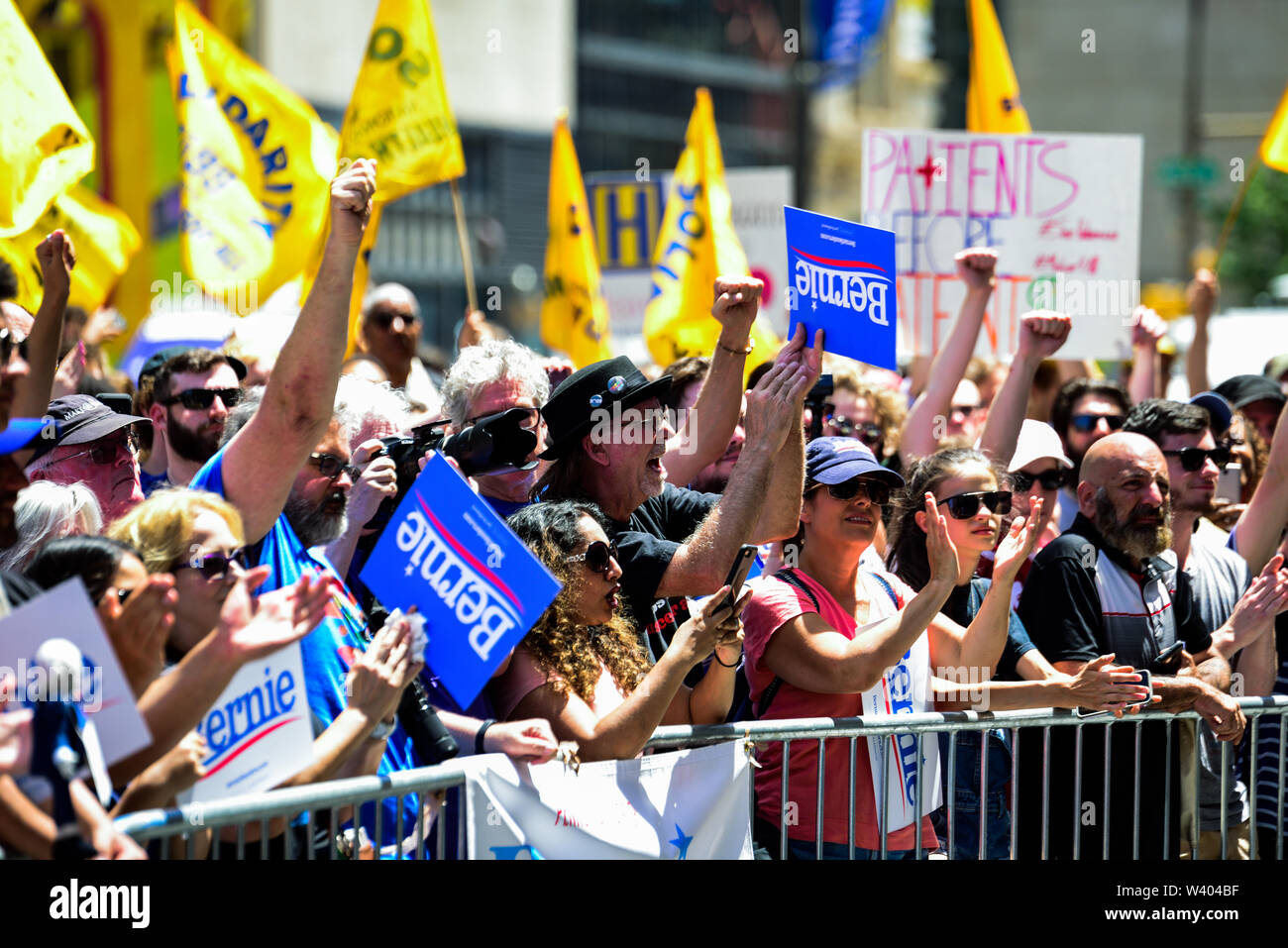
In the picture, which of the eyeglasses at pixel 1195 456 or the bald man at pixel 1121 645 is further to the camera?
the eyeglasses at pixel 1195 456

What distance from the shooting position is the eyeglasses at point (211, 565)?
313 centimetres

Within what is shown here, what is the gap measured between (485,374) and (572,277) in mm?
4723

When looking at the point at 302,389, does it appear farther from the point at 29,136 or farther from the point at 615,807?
the point at 29,136

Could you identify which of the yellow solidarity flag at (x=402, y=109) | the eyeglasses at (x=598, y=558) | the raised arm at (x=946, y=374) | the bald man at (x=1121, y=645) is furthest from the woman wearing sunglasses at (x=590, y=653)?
the yellow solidarity flag at (x=402, y=109)

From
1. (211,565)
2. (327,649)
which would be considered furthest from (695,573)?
(211,565)

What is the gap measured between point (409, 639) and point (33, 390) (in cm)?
202

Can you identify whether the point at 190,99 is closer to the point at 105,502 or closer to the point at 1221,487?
the point at 105,502

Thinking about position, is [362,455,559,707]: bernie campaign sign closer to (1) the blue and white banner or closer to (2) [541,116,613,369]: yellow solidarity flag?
(1) the blue and white banner

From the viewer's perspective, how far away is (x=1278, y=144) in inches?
303

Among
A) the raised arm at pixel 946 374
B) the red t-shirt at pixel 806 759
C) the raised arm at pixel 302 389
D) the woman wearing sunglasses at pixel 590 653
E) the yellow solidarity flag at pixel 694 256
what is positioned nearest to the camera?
the raised arm at pixel 302 389

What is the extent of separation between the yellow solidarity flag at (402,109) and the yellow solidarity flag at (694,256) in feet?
5.74

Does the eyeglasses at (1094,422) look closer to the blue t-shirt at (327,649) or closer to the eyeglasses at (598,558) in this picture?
the eyeglasses at (598,558)
